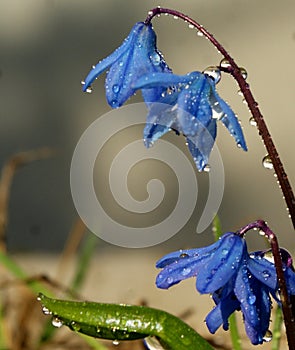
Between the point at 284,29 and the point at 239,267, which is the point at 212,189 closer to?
the point at 284,29

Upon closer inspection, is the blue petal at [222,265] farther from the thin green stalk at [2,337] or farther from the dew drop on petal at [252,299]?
the thin green stalk at [2,337]

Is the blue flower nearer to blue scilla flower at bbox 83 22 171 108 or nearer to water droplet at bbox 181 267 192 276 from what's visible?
blue scilla flower at bbox 83 22 171 108

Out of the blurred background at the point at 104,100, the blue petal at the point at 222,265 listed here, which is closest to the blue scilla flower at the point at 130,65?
the blue petal at the point at 222,265

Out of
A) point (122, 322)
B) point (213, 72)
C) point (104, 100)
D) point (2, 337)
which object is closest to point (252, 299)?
point (122, 322)

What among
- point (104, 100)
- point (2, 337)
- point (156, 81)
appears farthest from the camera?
point (104, 100)

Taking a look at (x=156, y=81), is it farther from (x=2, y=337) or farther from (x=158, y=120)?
(x=2, y=337)
